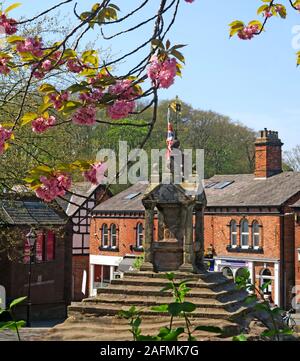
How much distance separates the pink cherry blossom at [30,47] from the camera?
500 cm

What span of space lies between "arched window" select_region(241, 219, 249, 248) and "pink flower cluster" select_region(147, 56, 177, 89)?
98.5 feet

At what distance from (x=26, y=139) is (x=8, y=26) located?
1209 centimetres

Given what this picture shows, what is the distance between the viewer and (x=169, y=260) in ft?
52.1

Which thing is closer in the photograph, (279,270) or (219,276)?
(219,276)

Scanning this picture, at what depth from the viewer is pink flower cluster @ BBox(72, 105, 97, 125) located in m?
5.03

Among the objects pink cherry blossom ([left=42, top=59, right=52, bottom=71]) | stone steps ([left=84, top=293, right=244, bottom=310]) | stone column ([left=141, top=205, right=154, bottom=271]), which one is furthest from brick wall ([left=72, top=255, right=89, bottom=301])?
pink cherry blossom ([left=42, top=59, right=52, bottom=71])

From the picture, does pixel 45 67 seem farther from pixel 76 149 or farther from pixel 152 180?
pixel 76 149

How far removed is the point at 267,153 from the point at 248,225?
4.70 meters

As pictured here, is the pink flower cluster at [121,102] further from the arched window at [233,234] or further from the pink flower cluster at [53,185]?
the arched window at [233,234]

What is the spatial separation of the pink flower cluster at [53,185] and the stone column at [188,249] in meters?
10.7

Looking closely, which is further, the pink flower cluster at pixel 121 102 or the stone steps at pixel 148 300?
the stone steps at pixel 148 300

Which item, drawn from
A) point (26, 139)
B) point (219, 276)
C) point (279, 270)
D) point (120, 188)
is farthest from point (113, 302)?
point (120, 188)

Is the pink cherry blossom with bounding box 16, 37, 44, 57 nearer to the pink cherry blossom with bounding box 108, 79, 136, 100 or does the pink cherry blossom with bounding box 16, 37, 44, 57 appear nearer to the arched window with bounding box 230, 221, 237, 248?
the pink cherry blossom with bounding box 108, 79, 136, 100

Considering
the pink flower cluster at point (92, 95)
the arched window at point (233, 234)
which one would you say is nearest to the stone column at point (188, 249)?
the pink flower cluster at point (92, 95)
